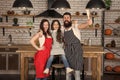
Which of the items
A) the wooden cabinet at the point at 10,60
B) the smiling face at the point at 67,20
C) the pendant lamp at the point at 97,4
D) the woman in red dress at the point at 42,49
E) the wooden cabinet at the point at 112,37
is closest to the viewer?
the smiling face at the point at 67,20

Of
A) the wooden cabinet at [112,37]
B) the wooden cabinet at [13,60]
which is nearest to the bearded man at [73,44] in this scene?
the wooden cabinet at [13,60]

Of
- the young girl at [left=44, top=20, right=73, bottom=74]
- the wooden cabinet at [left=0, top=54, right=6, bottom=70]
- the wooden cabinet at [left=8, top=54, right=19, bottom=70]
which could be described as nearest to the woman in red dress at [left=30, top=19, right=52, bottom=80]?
the young girl at [left=44, top=20, right=73, bottom=74]

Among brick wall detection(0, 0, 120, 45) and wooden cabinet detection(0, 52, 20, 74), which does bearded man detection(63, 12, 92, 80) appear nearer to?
wooden cabinet detection(0, 52, 20, 74)

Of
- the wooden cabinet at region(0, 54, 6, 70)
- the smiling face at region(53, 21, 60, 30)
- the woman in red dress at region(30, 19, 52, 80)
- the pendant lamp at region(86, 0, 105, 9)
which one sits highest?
the pendant lamp at region(86, 0, 105, 9)

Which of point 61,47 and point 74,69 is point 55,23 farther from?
point 74,69

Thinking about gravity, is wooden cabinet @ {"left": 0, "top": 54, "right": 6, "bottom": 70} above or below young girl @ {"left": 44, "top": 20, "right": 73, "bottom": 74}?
below

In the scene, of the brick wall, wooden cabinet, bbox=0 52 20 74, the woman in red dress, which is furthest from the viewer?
the brick wall

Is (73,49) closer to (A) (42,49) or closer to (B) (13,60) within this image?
(A) (42,49)

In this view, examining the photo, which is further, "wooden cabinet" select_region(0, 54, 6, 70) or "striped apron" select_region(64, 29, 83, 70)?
"wooden cabinet" select_region(0, 54, 6, 70)

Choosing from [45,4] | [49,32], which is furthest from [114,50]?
[49,32]

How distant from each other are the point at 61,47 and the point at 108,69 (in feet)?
11.3

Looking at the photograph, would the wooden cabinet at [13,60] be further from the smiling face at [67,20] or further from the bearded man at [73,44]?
the smiling face at [67,20]

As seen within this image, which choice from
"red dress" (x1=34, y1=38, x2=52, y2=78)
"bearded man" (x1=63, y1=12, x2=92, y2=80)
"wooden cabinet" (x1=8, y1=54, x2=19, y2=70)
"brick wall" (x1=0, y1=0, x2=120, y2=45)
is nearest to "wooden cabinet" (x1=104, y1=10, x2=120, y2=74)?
"brick wall" (x1=0, y1=0, x2=120, y2=45)

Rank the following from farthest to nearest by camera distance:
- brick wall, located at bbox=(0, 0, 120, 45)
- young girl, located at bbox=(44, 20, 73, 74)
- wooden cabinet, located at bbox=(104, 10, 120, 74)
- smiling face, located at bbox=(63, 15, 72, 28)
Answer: brick wall, located at bbox=(0, 0, 120, 45) < wooden cabinet, located at bbox=(104, 10, 120, 74) < young girl, located at bbox=(44, 20, 73, 74) < smiling face, located at bbox=(63, 15, 72, 28)
